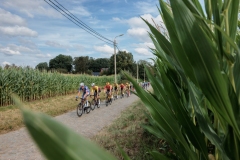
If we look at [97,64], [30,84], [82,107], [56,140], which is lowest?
[82,107]

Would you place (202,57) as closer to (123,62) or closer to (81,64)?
(123,62)

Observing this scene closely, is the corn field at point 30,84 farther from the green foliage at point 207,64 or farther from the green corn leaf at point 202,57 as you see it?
the green corn leaf at point 202,57

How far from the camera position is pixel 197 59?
1.51ft

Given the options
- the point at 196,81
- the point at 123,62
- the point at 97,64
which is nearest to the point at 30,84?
the point at 196,81

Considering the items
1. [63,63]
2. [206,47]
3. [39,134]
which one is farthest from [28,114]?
[63,63]

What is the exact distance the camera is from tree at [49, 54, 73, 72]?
56812mm

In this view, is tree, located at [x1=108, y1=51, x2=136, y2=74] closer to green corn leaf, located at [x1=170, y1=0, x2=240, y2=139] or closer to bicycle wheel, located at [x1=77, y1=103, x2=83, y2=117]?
bicycle wheel, located at [x1=77, y1=103, x2=83, y2=117]

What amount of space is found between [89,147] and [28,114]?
0.05 metres

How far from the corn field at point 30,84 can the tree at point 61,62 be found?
33260 millimetres

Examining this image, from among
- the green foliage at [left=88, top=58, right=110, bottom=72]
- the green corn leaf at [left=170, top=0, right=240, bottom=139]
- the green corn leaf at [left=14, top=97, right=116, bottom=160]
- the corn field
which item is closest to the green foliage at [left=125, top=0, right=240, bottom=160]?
the green corn leaf at [left=170, top=0, right=240, bottom=139]

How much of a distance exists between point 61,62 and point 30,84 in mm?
43357

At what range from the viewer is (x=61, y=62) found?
5888 cm

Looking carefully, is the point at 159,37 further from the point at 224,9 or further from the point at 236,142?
the point at 236,142

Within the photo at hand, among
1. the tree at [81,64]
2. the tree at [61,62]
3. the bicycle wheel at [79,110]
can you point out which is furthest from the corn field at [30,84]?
the tree at [81,64]
